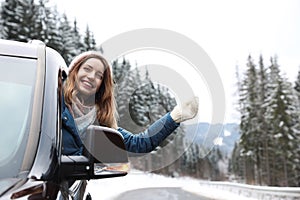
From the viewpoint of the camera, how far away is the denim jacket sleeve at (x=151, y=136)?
3105 millimetres

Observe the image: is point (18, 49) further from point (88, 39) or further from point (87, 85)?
point (88, 39)

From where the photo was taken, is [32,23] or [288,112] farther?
[288,112]

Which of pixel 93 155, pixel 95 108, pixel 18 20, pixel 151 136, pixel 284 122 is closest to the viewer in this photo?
pixel 93 155

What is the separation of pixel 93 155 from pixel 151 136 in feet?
4.43

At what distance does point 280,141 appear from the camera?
49812 millimetres

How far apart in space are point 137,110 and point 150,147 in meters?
0.99

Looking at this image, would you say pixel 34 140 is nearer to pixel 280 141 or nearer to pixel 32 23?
pixel 32 23

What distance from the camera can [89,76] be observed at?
111 inches

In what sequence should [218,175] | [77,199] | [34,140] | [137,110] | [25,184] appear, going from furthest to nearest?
[218,175] < [137,110] < [77,199] < [34,140] < [25,184]

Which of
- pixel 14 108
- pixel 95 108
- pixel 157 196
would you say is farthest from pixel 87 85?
pixel 157 196

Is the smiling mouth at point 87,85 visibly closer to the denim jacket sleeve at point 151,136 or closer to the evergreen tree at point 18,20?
the denim jacket sleeve at point 151,136

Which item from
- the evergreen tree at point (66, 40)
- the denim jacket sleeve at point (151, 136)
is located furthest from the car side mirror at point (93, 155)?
the evergreen tree at point (66, 40)

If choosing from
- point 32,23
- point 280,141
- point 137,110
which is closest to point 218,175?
point 280,141

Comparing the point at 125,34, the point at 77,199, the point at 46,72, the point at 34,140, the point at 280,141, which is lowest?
the point at 77,199
